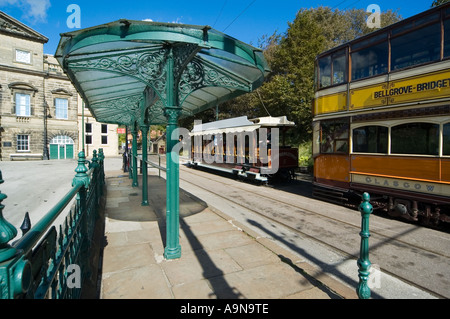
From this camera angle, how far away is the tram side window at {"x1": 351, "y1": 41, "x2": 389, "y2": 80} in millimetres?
7562

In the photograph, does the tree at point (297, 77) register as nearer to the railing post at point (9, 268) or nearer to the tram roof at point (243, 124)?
the tram roof at point (243, 124)

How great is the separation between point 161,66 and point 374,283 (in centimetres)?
478

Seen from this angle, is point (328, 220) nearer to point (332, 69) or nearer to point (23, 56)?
point (332, 69)

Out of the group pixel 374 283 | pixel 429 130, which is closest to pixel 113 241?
pixel 374 283

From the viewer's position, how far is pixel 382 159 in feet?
24.8

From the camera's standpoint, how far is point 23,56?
28.3m

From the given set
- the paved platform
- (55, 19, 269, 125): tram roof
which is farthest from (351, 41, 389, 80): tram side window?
the paved platform

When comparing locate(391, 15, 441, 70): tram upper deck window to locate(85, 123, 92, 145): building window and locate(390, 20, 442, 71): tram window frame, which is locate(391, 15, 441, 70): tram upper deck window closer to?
locate(390, 20, 442, 71): tram window frame

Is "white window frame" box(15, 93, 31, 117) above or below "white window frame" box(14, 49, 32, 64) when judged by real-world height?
below

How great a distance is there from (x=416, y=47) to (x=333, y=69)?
8.83ft

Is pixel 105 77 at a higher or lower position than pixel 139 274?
higher

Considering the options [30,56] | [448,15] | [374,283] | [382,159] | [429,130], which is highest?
[30,56]

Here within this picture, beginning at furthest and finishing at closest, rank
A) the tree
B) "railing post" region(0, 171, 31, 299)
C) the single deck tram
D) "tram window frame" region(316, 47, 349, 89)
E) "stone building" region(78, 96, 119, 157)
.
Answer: "stone building" region(78, 96, 119, 157), the tree, the single deck tram, "tram window frame" region(316, 47, 349, 89), "railing post" region(0, 171, 31, 299)
